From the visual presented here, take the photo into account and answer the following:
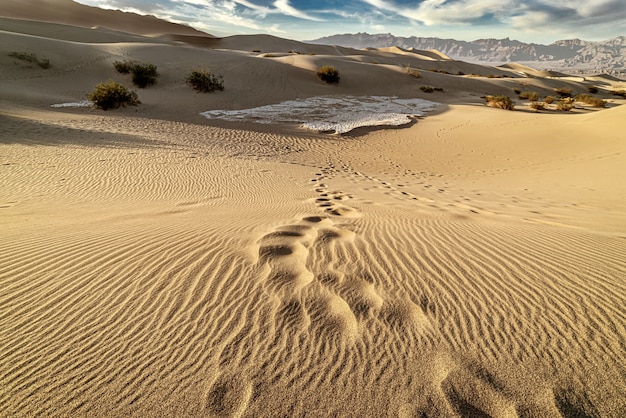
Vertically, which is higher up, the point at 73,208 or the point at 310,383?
the point at 310,383

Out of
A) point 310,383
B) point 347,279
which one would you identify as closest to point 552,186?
point 347,279

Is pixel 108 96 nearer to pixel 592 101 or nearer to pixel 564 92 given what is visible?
pixel 592 101

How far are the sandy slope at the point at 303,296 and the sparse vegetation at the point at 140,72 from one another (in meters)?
16.2

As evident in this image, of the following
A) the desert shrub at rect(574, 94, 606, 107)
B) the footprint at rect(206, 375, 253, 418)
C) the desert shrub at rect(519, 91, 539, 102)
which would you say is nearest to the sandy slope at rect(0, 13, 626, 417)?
the footprint at rect(206, 375, 253, 418)

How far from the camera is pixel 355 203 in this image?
5.41 meters

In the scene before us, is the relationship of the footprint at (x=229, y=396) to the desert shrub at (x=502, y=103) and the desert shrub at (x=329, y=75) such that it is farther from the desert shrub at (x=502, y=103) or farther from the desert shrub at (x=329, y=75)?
the desert shrub at (x=329, y=75)

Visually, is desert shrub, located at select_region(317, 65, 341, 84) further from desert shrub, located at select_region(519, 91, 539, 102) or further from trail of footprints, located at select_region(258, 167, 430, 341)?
trail of footprints, located at select_region(258, 167, 430, 341)

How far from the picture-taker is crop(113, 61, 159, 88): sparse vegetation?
69.1 ft

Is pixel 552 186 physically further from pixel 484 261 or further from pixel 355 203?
pixel 484 261

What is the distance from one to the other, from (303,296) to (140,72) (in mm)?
23979

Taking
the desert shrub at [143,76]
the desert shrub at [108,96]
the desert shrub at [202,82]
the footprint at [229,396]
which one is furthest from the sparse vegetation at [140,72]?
the footprint at [229,396]

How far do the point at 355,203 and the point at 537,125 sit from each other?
42.4ft

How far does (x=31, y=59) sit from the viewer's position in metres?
21.5

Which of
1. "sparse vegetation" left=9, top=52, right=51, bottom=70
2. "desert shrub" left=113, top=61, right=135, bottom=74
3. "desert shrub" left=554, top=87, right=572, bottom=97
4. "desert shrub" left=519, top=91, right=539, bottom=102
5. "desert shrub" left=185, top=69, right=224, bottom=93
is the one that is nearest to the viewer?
"desert shrub" left=185, top=69, right=224, bottom=93
